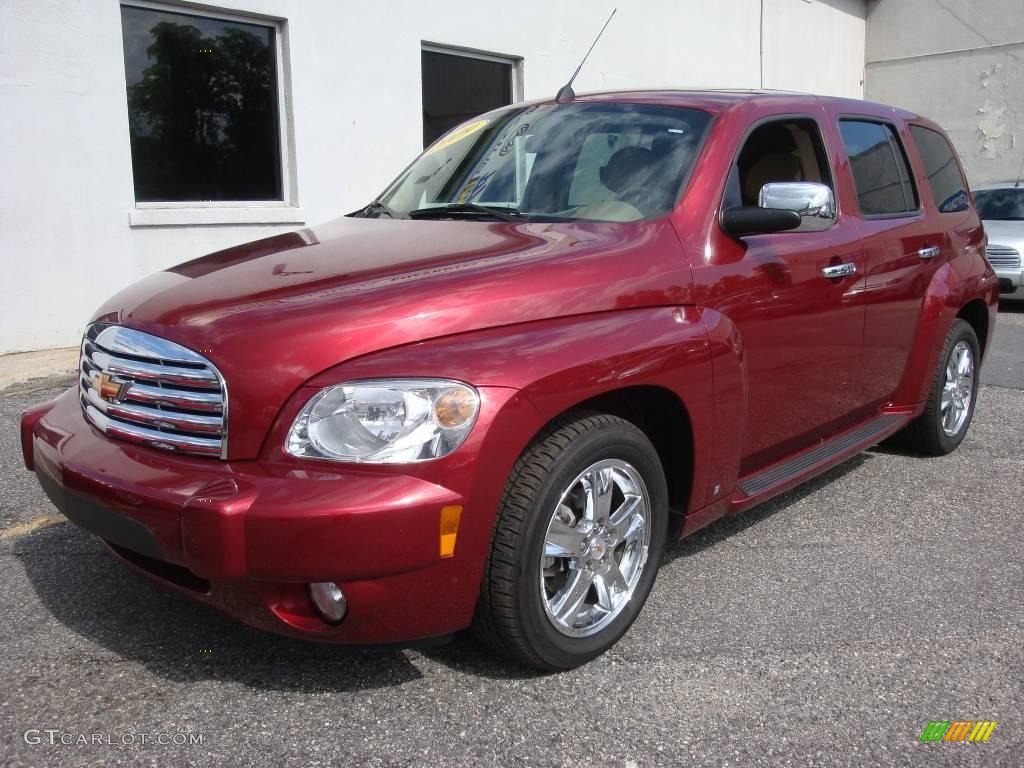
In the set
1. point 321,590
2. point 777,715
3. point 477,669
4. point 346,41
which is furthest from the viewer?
point 346,41

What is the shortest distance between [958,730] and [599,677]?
100cm

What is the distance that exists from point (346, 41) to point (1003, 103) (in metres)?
14.2

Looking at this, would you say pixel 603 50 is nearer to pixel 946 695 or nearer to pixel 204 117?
pixel 204 117

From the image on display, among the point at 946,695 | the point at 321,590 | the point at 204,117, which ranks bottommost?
the point at 946,695

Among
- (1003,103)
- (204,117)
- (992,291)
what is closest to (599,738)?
(992,291)

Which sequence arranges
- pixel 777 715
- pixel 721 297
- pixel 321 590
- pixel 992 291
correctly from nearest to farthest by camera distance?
pixel 321 590 < pixel 777 715 < pixel 721 297 < pixel 992 291

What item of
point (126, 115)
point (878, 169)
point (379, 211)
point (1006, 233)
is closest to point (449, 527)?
point (379, 211)

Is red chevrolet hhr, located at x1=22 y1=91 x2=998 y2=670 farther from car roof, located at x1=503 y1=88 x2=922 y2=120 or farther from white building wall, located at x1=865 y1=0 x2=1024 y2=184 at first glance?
white building wall, located at x1=865 y1=0 x2=1024 y2=184

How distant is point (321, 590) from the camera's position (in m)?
2.56

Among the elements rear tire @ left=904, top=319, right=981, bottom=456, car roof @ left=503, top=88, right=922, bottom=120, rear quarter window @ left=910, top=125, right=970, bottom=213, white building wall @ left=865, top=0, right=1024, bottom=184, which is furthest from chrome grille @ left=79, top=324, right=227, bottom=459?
white building wall @ left=865, top=0, right=1024, bottom=184

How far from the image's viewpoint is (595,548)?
117 inches

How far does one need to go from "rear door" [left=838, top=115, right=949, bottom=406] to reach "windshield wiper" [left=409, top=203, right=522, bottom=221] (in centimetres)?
161

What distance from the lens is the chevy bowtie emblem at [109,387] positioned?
9.04ft

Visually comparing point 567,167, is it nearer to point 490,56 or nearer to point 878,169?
point 878,169
